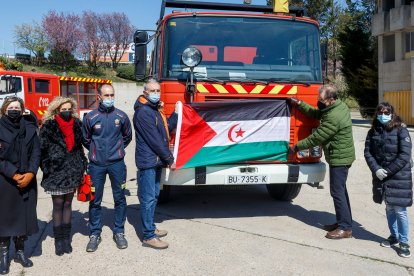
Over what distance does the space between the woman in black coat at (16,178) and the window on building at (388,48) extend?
25316mm

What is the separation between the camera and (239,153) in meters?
5.76

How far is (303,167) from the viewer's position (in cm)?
577

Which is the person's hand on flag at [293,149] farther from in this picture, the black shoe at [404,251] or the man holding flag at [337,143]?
the black shoe at [404,251]

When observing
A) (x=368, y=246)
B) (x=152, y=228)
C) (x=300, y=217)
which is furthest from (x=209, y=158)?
(x=368, y=246)

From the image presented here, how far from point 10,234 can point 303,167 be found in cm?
345

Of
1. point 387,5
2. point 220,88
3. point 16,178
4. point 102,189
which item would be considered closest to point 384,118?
point 220,88

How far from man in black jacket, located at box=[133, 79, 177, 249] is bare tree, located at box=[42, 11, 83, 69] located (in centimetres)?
3686

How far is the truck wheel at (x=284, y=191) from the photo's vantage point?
7.04 m

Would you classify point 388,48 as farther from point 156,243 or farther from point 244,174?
point 156,243

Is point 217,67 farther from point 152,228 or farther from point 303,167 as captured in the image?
point 152,228

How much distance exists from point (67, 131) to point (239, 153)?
2.12 meters

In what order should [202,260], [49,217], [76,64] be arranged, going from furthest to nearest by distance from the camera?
[76,64], [49,217], [202,260]

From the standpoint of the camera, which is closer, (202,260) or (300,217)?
(202,260)

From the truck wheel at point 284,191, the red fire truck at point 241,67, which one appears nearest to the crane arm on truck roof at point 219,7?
the red fire truck at point 241,67
